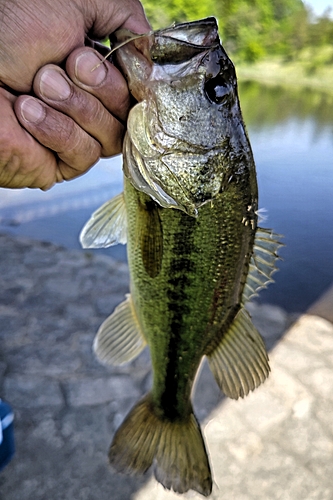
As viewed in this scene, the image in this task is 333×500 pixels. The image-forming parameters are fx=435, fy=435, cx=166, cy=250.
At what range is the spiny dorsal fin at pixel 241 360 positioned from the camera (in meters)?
1.34

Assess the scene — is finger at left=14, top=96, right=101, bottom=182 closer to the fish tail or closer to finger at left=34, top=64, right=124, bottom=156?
finger at left=34, top=64, right=124, bottom=156

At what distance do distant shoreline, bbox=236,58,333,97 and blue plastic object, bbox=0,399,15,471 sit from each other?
13236 millimetres

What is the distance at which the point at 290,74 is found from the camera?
14.7m

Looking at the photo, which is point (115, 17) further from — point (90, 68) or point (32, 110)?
point (32, 110)

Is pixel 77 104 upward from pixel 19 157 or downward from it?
upward

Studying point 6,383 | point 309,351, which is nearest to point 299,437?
point 309,351

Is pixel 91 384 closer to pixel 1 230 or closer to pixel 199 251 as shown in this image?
pixel 199 251

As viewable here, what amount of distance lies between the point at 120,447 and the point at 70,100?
Result: 112 cm

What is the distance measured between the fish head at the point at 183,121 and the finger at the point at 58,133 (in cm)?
18

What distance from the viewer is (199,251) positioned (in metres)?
1.18

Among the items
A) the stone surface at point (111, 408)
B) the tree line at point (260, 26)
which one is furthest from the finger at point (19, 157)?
the tree line at point (260, 26)

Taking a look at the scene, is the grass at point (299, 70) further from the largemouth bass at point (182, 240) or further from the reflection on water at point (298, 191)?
the largemouth bass at point (182, 240)

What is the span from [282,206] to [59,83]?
5153mm

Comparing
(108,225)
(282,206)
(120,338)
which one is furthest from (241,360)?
(282,206)
